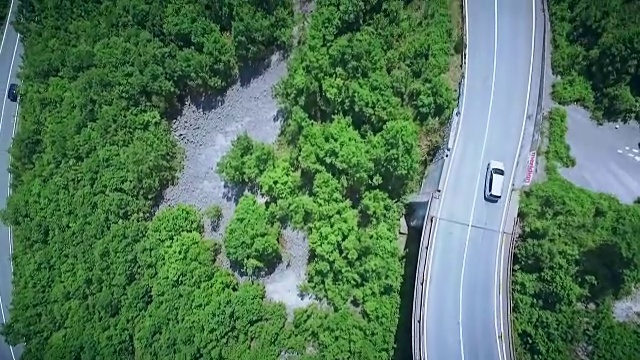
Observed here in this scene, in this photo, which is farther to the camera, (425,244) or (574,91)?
(574,91)

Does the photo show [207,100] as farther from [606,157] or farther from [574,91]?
[606,157]

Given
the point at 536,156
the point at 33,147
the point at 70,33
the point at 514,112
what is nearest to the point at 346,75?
the point at 514,112

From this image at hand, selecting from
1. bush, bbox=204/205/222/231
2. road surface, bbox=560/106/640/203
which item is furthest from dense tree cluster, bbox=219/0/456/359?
road surface, bbox=560/106/640/203

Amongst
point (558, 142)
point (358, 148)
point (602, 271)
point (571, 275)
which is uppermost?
point (558, 142)

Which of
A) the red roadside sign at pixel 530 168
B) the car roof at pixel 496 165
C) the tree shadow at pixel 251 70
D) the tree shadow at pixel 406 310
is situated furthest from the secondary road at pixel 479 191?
the tree shadow at pixel 251 70

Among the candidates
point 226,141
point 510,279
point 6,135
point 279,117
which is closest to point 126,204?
point 226,141

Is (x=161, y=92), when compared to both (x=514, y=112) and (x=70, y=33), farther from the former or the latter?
(x=514, y=112)
